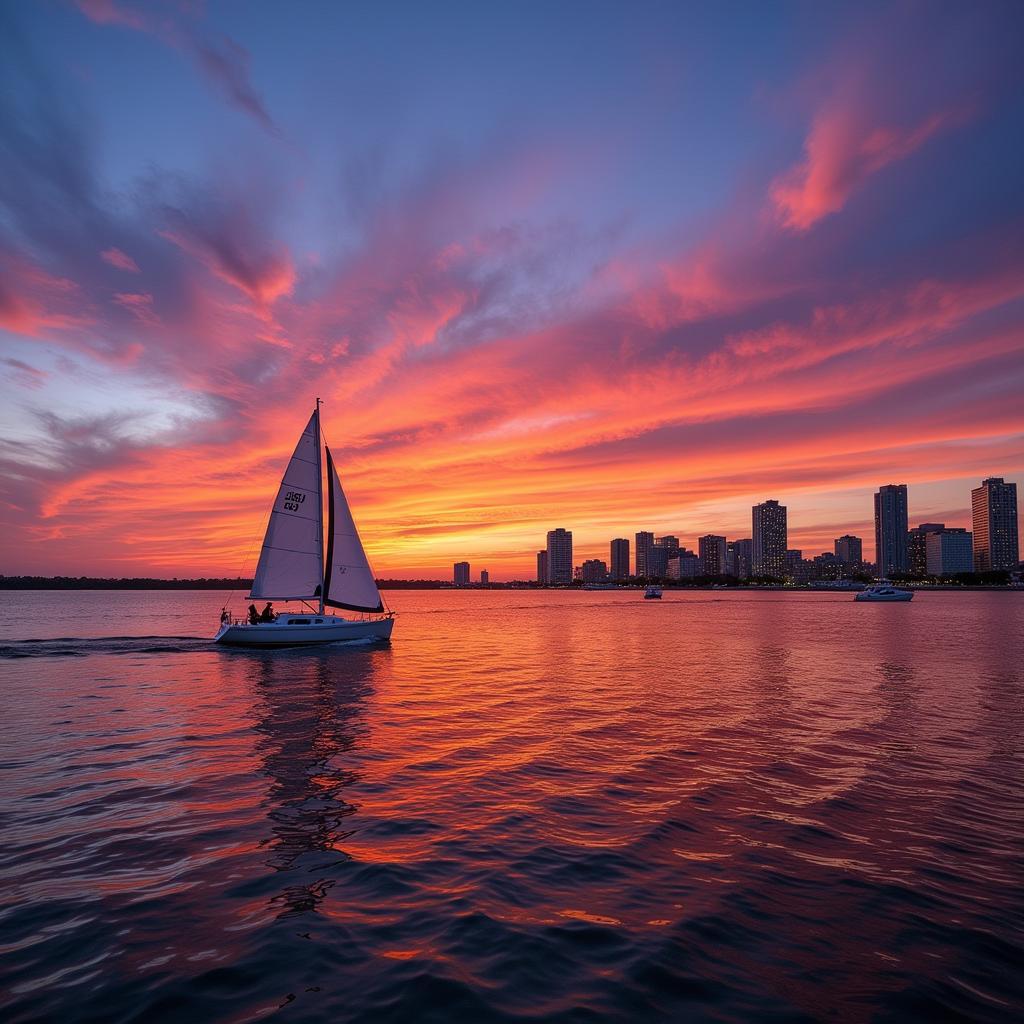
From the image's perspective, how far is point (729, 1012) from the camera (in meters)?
6.22

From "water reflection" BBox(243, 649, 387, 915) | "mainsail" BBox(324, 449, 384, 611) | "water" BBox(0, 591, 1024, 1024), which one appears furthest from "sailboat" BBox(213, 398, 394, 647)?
"water" BBox(0, 591, 1024, 1024)

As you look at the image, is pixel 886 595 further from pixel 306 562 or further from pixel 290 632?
pixel 290 632

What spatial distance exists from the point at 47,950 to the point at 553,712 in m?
18.0

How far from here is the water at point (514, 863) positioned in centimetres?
657

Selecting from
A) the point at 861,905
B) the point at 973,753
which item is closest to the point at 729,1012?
the point at 861,905

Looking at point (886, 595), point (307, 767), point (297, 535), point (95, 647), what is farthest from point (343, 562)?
point (886, 595)

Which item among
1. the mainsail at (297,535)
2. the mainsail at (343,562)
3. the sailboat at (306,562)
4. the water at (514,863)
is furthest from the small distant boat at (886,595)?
the mainsail at (297,535)

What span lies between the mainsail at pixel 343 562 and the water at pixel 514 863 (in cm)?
2252

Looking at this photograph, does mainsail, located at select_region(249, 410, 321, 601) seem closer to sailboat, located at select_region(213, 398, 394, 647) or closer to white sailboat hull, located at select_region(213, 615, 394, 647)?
sailboat, located at select_region(213, 398, 394, 647)

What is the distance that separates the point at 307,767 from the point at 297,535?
30.8 meters

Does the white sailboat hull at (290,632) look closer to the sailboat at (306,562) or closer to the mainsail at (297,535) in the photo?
the sailboat at (306,562)

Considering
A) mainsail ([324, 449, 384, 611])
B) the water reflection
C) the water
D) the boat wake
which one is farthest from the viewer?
mainsail ([324, 449, 384, 611])

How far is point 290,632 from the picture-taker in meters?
43.4

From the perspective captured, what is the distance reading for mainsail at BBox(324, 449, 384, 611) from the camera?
4594 cm
